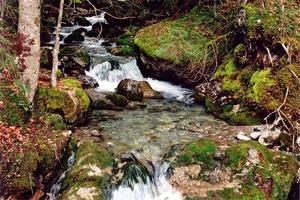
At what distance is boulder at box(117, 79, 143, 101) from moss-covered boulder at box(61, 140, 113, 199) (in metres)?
3.46

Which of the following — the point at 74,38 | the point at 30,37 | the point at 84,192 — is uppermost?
the point at 74,38

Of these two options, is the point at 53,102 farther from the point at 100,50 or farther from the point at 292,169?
the point at 100,50

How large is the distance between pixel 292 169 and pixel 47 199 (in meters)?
4.20

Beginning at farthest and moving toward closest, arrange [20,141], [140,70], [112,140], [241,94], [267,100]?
1. [140,70]
2. [241,94]
3. [267,100]
4. [112,140]
5. [20,141]

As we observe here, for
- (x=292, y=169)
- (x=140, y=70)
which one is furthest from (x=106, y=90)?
(x=292, y=169)

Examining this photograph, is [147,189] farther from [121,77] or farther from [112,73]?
[112,73]

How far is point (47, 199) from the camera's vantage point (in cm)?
598

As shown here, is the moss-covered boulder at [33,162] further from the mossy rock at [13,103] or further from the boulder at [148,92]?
the boulder at [148,92]

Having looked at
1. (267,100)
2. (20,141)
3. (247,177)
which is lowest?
(247,177)

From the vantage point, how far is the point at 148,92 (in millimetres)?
10836

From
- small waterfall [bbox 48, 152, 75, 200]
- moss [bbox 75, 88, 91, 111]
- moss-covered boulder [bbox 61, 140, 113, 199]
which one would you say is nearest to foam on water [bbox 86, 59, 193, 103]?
moss [bbox 75, 88, 91, 111]

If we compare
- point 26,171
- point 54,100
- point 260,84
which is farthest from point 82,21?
point 26,171

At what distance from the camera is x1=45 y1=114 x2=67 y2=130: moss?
279 inches

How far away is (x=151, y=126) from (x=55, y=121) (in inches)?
89.0
